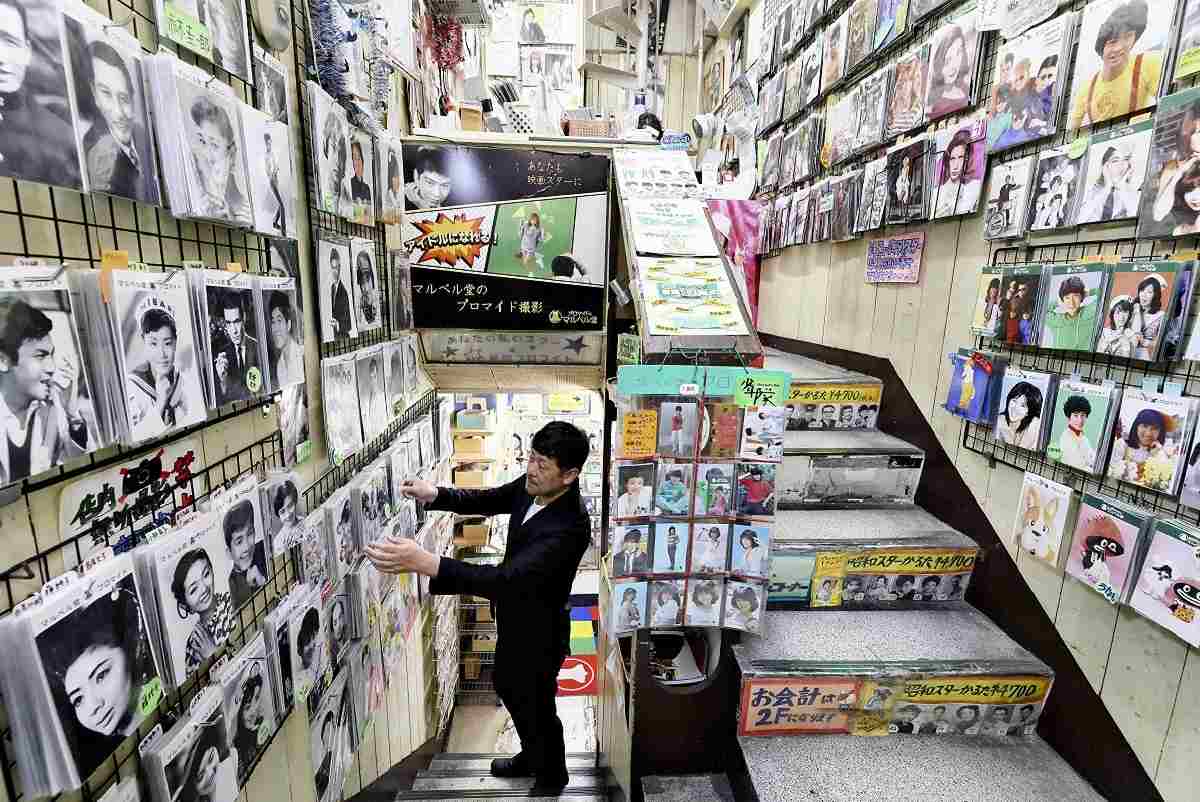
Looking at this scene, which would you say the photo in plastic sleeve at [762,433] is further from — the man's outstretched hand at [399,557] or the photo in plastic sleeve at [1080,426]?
the man's outstretched hand at [399,557]

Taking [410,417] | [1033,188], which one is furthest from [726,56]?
[410,417]

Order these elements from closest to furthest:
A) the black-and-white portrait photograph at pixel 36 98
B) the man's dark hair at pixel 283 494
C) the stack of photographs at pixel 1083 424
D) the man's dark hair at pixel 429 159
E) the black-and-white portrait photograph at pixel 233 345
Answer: the black-and-white portrait photograph at pixel 36 98, the black-and-white portrait photograph at pixel 233 345, the man's dark hair at pixel 283 494, the stack of photographs at pixel 1083 424, the man's dark hair at pixel 429 159

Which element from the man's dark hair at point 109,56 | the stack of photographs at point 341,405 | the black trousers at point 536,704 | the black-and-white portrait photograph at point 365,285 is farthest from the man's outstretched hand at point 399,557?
the man's dark hair at point 109,56

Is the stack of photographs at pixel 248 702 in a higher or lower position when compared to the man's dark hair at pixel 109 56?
lower

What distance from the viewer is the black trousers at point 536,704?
2.11 m

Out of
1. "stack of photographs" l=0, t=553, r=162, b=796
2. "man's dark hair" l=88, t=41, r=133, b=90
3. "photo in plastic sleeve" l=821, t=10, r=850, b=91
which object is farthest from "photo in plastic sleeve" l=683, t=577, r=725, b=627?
"photo in plastic sleeve" l=821, t=10, r=850, b=91

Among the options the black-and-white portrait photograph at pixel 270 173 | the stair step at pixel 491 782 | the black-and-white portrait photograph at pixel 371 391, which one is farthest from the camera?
the stair step at pixel 491 782

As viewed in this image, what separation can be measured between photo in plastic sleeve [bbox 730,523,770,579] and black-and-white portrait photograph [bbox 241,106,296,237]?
4.14 ft

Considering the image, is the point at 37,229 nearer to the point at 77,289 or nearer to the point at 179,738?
the point at 77,289

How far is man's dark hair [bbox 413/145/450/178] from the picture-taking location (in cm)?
196

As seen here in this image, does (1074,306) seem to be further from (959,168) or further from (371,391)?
(371,391)

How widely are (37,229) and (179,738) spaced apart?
73 centimetres

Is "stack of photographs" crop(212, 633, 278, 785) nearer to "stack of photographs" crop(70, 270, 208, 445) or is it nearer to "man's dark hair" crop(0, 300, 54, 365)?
"stack of photographs" crop(70, 270, 208, 445)

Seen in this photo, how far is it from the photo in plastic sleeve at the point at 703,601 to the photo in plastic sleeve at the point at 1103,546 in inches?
35.4
